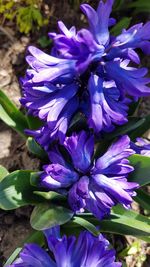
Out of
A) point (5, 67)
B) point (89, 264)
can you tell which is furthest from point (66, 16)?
point (89, 264)

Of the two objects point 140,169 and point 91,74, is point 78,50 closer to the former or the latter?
point 91,74

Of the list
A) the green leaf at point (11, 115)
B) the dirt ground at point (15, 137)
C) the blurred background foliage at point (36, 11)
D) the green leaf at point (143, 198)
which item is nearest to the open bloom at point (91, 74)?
the green leaf at point (11, 115)

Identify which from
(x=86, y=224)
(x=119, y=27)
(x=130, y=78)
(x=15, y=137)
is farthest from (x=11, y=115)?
(x=119, y=27)

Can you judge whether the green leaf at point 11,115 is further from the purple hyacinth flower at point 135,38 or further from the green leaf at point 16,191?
the purple hyacinth flower at point 135,38

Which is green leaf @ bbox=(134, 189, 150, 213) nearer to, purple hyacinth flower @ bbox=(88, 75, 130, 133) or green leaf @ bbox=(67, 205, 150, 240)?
green leaf @ bbox=(67, 205, 150, 240)

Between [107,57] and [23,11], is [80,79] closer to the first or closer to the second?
[107,57]
